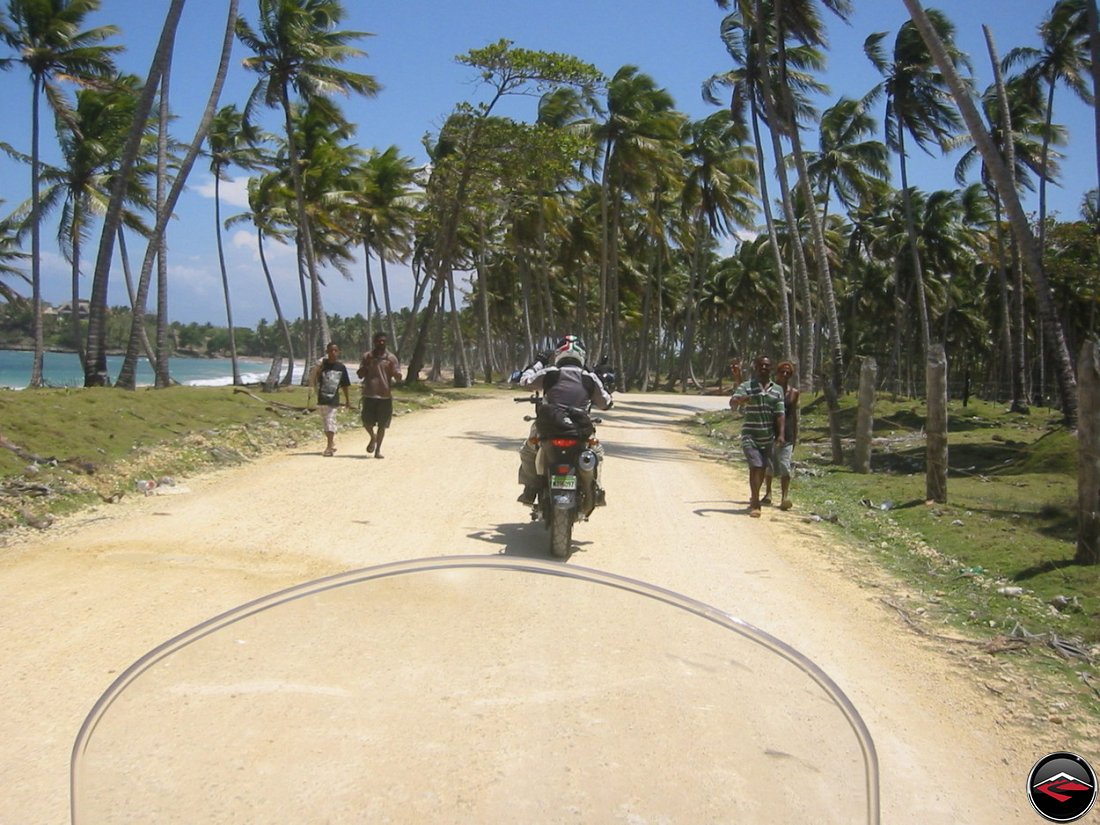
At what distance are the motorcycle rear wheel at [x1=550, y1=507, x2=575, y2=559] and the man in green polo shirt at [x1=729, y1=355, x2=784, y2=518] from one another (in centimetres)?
355

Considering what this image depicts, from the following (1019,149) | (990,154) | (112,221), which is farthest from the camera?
(1019,149)

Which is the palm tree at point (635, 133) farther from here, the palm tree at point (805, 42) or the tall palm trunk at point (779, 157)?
the palm tree at point (805, 42)

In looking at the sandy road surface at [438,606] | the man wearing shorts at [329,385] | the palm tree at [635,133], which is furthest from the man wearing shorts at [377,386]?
the palm tree at [635,133]

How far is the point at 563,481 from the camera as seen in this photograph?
24.7 feet

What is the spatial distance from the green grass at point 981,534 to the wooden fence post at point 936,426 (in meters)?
0.26

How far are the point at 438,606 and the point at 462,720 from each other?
0.96ft

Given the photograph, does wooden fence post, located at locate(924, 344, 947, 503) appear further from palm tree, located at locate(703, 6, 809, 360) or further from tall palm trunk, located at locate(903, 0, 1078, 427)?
palm tree, located at locate(703, 6, 809, 360)

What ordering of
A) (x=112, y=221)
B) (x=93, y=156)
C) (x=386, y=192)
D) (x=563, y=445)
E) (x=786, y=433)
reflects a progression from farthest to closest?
(x=386, y=192), (x=93, y=156), (x=112, y=221), (x=786, y=433), (x=563, y=445)

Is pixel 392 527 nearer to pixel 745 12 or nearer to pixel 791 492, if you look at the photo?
pixel 791 492

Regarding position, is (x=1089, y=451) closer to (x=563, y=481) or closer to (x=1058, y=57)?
(x=563, y=481)

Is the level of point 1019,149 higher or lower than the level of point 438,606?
higher

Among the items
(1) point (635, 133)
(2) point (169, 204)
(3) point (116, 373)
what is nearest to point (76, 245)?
(2) point (169, 204)

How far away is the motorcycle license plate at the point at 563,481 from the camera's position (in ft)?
24.6

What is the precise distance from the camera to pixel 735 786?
6.68 ft
